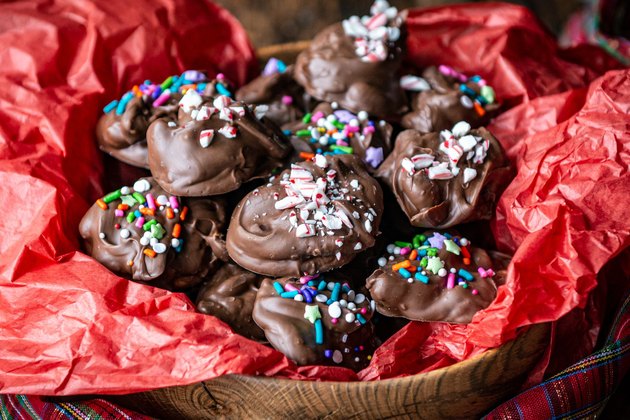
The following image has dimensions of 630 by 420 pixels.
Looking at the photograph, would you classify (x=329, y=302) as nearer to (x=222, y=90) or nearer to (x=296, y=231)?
(x=296, y=231)

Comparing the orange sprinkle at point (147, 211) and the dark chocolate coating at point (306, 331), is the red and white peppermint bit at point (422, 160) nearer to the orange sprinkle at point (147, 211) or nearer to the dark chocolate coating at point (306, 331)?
the dark chocolate coating at point (306, 331)

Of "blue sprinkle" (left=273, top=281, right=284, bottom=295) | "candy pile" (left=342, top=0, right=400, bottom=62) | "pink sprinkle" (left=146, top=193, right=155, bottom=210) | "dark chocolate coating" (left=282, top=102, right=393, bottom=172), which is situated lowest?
"blue sprinkle" (left=273, top=281, right=284, bottom=295)

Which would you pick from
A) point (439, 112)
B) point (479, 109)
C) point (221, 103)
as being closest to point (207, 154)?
point (221, 103)

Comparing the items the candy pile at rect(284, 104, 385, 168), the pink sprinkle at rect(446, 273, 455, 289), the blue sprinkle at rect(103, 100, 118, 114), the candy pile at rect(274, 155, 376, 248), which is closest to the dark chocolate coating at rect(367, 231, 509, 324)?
the pink sprinkle at rect(446, 273, 455, 289)

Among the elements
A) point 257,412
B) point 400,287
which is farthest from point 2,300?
point 400,287

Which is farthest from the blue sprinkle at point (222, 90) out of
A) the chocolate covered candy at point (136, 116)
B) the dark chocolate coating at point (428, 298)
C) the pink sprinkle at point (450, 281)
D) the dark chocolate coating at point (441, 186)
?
the pink sprinkle at point (450, 281)

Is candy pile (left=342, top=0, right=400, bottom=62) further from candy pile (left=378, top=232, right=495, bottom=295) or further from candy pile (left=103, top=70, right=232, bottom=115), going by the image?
candy pile (left=378, top=232, right=495, bottom=295)
